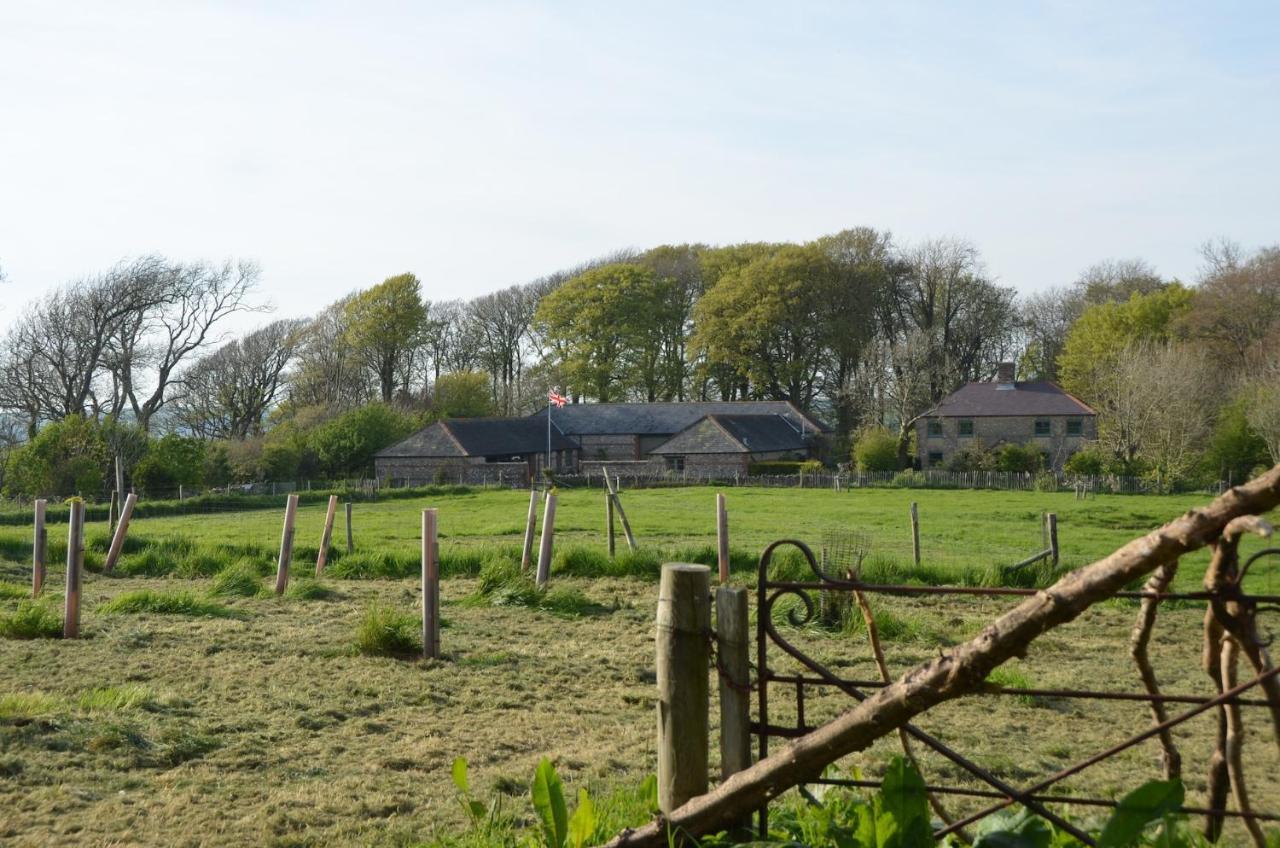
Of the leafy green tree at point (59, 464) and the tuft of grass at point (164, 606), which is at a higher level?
the leafy green tree at point (59, 464)

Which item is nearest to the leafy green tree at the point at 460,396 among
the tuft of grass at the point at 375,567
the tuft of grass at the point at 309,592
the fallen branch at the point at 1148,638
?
the tuft of grass at the point at 375,567

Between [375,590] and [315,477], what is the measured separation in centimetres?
4009

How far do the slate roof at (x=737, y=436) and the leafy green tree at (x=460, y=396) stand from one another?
1151cm

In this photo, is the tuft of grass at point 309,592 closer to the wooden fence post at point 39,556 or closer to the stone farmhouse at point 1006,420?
the wooden fence post at point 39,556

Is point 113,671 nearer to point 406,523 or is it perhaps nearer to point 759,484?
point 406,523

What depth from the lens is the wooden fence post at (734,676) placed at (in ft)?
12.2

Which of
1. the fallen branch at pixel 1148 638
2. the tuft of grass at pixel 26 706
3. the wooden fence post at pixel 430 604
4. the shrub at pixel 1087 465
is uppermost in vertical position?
the shrub at pixel 1087 465

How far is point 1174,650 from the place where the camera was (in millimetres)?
10656

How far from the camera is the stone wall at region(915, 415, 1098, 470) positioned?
5428 centimetres

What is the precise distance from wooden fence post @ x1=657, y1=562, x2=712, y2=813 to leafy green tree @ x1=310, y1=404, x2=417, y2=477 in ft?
169

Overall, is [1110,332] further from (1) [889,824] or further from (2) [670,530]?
(1) [889,824]

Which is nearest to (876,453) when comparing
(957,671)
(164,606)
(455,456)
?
(455,456)

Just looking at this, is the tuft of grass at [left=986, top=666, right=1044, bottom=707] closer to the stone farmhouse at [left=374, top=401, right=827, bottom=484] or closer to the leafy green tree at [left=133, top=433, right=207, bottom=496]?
the leafy green tree at [left=133, top=433, right=207, bottom=496]

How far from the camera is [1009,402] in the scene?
182ft
